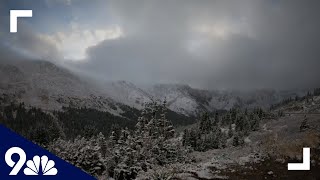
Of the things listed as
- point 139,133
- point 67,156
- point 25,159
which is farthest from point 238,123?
point 25,159

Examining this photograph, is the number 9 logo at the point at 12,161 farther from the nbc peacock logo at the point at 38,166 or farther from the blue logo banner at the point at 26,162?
the nbc peacock logo at the point at 38,166

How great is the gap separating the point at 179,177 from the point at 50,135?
283 ft

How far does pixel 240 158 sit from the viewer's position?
238 ft

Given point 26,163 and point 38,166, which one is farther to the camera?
point 38,166

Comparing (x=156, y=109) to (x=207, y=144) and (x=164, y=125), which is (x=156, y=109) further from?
(x=207, y=144)

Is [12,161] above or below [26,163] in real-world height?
above

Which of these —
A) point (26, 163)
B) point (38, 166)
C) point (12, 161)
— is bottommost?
point (38, 166)

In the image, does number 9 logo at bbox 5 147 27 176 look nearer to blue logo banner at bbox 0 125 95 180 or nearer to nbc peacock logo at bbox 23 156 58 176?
blue logo banner at bbox 0 125 95 180

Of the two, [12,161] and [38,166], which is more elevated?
[12,161]

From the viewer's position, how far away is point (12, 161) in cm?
2256

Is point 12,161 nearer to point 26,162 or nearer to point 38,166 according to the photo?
point 26,162

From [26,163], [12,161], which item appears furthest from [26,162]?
[12,161]

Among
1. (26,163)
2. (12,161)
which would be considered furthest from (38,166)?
(12,161)

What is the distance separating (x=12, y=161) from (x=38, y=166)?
65.6 inches
